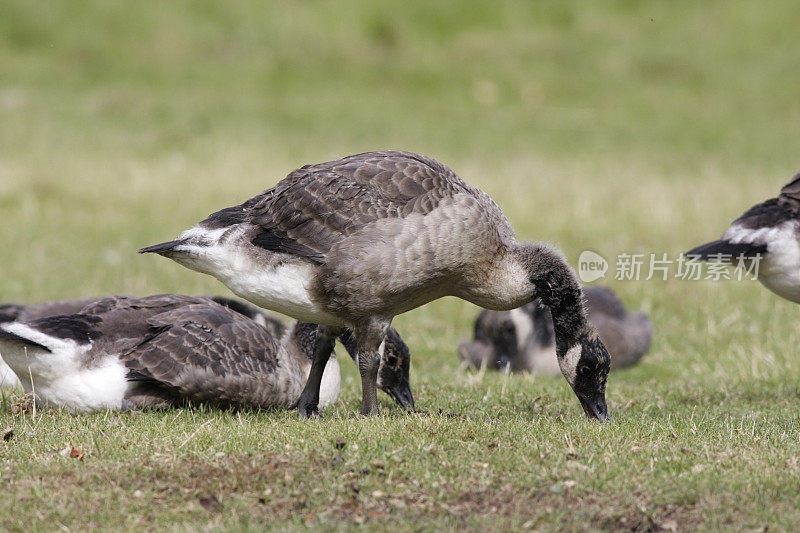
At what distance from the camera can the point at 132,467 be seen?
595cm

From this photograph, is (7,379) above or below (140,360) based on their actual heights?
below

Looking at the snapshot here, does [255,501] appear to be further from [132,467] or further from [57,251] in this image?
[57,251]

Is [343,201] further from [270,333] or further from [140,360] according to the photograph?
[140,360]

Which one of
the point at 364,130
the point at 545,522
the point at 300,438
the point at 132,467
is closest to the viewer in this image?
the point at 545,522

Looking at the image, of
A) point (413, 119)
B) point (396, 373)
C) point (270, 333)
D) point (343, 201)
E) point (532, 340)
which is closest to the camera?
point (343, 201)

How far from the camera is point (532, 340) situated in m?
12.2

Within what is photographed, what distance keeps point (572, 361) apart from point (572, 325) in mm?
306

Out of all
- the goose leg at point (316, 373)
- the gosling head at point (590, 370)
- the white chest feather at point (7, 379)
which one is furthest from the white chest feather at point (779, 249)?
the white chest feather at point (7, 379)

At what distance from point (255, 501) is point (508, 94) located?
30185 millimetres

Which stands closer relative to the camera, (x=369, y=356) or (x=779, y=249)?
(x=369, y=356)

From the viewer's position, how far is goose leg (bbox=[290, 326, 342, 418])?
814 centimetres

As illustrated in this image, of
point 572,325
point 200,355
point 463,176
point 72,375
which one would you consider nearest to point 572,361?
point 572,325

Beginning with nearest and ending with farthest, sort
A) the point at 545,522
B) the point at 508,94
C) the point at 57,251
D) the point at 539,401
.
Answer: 1. the point at 545,522
2. the point at 539,401
3. the point at 57,251
4. the point at 508,94

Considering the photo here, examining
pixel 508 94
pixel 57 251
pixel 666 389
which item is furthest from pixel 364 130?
pixel 666 389
